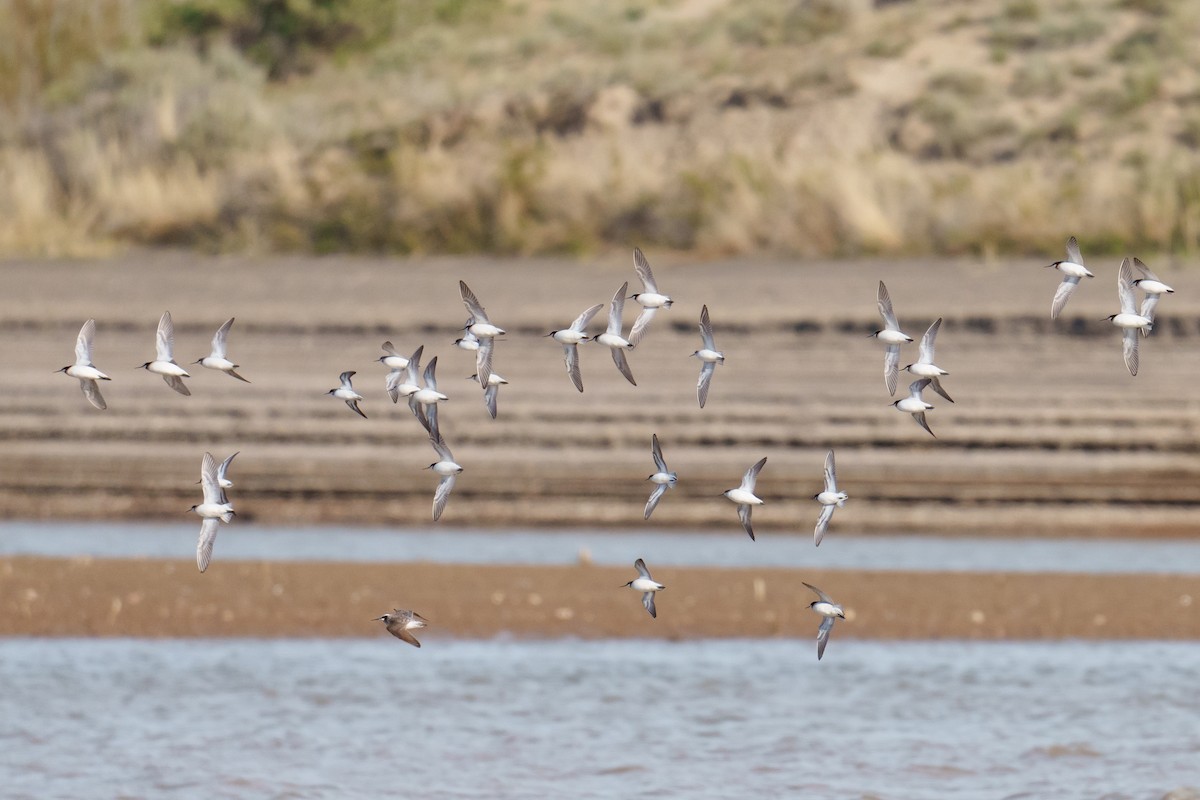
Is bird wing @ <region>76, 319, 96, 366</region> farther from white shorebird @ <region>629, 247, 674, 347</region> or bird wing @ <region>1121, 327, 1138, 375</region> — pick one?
bird wing @ <region>1121, 327, 1138, 375</region>

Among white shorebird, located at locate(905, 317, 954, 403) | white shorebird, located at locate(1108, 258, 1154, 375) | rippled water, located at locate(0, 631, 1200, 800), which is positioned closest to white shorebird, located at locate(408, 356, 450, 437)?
rippled water, located at locate(0, 631, 1200, 800)

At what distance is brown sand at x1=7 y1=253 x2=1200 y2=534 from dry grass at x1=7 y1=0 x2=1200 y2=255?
377 cm

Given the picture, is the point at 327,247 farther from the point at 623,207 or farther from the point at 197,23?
the point at 197,23

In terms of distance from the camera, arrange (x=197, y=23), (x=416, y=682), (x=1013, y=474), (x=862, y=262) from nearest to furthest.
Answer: (x=416, y=682), (x=1013, y=474), (x=862, y=262), (x=197, y=23)

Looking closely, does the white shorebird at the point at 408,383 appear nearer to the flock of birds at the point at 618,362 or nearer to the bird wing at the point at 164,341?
the flock of birds at the point at 618,362

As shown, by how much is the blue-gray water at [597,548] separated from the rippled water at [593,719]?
191 cm

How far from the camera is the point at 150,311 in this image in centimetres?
1919

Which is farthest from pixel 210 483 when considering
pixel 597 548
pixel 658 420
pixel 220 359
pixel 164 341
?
pixel 658 420

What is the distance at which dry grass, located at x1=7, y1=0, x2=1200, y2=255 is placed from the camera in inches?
907

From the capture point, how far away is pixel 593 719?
30.7ft

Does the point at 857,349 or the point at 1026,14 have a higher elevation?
the point at 1026,14

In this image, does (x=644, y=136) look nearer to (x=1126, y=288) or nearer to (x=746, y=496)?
(x=746, y=496)

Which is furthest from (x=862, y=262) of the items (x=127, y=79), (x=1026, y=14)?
(x=127, y=79)

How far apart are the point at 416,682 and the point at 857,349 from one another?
8.00 m
